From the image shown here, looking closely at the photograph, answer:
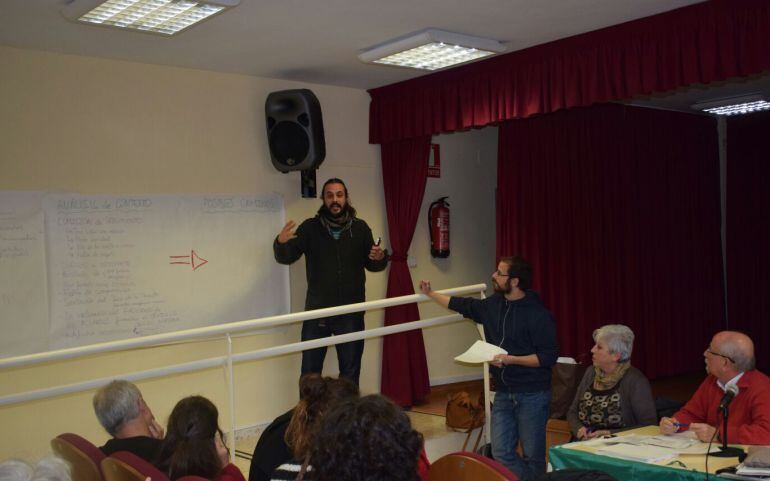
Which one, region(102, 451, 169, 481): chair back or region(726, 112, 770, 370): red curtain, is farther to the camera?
region(726, 112, 770, 370): red curtain

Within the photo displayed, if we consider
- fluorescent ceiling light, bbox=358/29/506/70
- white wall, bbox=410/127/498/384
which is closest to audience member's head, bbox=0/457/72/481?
fluorescent ceiling light, bbox=358/29/506/70

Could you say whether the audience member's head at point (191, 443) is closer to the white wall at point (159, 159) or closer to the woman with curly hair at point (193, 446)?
the woman with curly hair at point (193, 446)

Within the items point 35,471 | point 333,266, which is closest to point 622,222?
point 333,266

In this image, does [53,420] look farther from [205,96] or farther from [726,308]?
[726,308]

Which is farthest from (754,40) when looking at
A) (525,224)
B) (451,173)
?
(451,173)

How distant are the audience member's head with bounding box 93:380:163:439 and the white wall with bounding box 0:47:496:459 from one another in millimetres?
2015

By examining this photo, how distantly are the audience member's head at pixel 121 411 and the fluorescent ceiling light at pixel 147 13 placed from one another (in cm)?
→ 183

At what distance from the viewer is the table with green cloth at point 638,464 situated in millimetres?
2775

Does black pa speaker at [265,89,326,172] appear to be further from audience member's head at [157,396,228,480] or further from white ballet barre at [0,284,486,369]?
audience member's head at [157,396,228,480]

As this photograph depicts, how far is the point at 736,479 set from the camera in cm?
263

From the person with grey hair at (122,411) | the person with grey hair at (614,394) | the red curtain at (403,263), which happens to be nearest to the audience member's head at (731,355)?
the person with grey hair at (614,394)

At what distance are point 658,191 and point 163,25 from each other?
5.02 meters

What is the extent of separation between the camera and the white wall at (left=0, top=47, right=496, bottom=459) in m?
4.77

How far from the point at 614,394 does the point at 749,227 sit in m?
4.76
